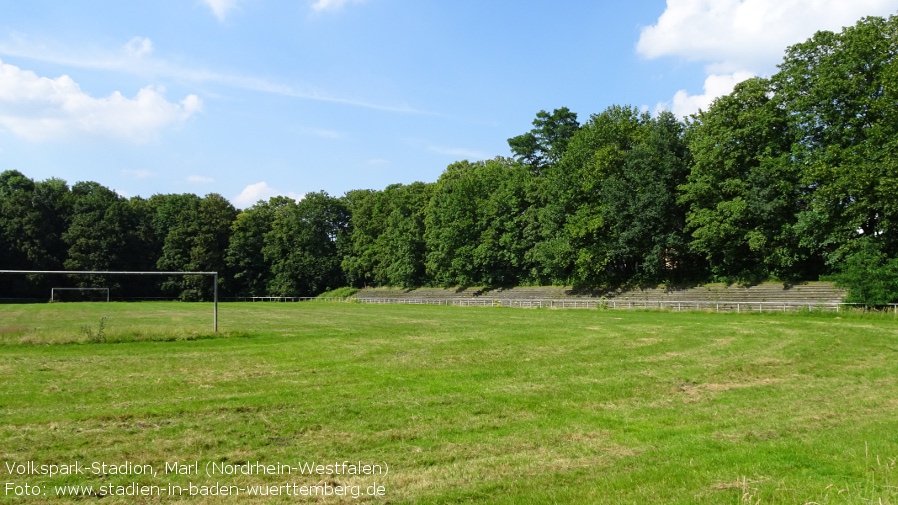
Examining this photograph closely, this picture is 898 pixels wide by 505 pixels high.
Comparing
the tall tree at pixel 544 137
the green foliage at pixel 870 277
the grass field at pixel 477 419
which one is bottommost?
the grass field at pixel 477 419

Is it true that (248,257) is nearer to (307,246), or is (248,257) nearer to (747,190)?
(307,246)

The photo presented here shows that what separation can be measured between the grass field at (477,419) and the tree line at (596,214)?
2549 cm

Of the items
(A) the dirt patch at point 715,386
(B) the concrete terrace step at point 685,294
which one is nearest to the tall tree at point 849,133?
(B) the concrete terrace step at point 685,294

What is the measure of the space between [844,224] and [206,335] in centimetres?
4104

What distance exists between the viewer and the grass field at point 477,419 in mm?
6543

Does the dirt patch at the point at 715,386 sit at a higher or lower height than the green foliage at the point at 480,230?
lower

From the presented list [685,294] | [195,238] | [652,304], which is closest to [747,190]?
[685,294]

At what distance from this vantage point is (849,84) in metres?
39.3

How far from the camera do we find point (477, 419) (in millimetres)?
9750

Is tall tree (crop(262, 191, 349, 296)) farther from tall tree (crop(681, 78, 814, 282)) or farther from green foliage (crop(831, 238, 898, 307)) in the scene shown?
green foliage (crop(831, 238, 898, 307))

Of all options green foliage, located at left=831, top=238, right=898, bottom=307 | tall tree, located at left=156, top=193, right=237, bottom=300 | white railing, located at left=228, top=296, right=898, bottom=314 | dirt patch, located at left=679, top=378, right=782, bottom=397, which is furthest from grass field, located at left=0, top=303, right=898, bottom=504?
tall tree, located at left=156, top=193, right=237, bottom=300

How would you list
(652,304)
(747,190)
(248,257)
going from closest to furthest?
(747,190)
(652,304)
(248,257)

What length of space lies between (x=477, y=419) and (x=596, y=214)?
5147 cm

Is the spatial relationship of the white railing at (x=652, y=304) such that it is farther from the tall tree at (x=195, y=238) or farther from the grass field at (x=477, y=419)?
the tall tree at (x=195, y=238)
